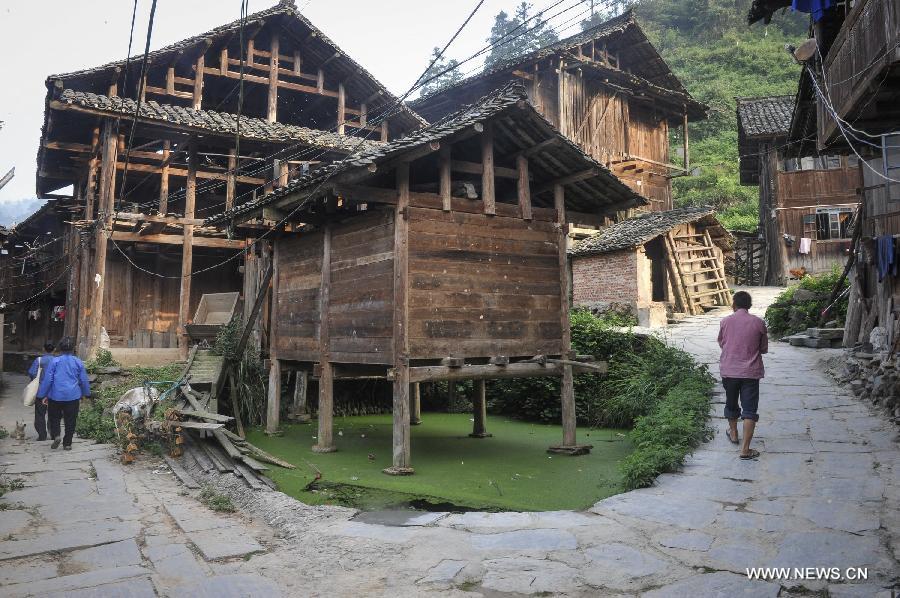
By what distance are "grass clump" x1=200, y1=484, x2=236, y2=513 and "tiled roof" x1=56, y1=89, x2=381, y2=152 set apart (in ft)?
34.5

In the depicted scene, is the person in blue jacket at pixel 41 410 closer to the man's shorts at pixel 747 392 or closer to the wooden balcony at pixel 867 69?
the man's shorts at pixel 747 392

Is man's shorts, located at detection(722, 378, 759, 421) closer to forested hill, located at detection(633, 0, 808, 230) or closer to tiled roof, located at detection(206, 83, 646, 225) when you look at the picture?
tiled roof, located at detection(206, 83, 646, 225)

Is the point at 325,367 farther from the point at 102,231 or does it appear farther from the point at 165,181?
the point at 165,181

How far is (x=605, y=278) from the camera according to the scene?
2127 cm

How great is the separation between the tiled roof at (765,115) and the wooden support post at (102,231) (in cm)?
2250

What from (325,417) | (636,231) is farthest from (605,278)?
(325,417)

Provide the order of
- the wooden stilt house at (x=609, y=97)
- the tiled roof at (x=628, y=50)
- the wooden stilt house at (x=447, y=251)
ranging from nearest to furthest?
the wooden stilt house at (x=447, y=251) → the tiled roof at (x=628, y=50) → the wooden stilt house at (x=609, y=97)

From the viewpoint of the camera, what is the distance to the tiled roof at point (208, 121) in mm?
15047

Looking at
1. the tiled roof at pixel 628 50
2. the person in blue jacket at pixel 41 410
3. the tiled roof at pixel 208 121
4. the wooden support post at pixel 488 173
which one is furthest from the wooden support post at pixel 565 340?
the tiled roof at pixel 628 50

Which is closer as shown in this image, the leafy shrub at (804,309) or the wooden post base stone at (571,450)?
the wooden post base stone at (571,450)

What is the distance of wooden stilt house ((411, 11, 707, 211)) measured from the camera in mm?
23031

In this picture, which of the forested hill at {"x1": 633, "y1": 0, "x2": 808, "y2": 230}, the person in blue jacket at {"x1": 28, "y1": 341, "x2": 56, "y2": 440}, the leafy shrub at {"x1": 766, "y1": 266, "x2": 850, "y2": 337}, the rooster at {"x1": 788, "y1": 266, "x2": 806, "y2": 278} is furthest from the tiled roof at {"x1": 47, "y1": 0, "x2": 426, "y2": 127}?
the forested hill at {"x1": 633, "y1": 0, "x2": 808, "y2": 230}

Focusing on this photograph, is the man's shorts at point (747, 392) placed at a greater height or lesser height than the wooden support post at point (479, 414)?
greater

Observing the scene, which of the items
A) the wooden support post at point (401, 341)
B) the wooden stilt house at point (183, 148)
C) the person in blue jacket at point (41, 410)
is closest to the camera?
the wooden support post at point (401, 341)
